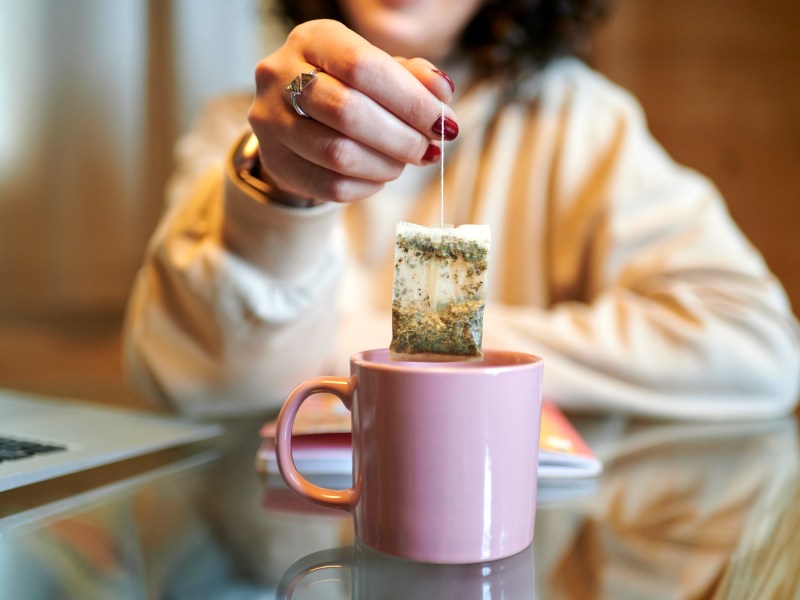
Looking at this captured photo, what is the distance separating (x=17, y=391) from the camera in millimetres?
1141

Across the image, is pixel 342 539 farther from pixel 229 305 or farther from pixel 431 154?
pixel 229 305

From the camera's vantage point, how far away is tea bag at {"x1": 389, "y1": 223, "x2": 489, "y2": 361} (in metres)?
0.51

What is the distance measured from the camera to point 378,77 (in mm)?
481

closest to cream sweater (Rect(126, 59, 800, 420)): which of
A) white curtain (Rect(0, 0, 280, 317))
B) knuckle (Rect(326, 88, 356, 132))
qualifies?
knuckle (Rect(326, 88, 356, 132))

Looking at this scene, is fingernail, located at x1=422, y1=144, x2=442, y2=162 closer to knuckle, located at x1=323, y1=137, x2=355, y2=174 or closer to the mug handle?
knuckle, located at x1=323, y1=137, x2=355, y2=174

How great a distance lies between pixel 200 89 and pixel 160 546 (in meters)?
2.36

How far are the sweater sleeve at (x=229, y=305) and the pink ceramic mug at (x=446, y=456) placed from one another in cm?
33

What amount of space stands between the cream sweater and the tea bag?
0.82ft

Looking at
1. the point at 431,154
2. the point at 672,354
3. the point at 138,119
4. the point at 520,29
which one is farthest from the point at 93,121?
the point at 431,154

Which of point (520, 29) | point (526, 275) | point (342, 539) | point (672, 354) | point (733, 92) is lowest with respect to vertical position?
point (342, 539)

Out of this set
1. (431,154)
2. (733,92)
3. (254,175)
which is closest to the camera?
(431,154)

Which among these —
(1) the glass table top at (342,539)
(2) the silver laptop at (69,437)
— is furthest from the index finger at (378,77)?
(2) the silver laptop at (69,437)

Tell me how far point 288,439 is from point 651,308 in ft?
2.29

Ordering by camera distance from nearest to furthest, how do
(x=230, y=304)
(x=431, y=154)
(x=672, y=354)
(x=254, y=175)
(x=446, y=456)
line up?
(x=446, y=456)
(x=431, y=154)
(x=254, y=175)
(x=230, y=304)
(x=672, y=354)
